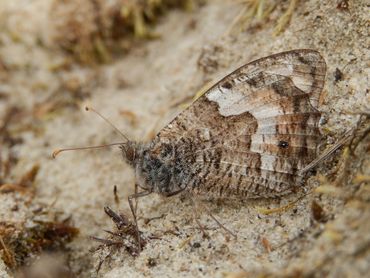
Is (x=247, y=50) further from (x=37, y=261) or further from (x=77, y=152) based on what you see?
(x=37, y=261)

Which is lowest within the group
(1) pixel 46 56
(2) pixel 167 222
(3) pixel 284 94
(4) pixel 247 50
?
(2) pixel 167 222

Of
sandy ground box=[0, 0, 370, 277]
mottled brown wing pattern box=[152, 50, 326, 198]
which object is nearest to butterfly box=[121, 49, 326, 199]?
mottled brown wing pattern box=[152, 50, 326, 198]

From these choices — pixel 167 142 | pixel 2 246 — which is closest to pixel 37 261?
pixel 2 246

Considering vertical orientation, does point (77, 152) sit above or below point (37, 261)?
above

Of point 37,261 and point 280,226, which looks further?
point 37,261

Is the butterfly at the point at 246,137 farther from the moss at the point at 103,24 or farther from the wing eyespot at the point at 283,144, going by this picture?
the moss at the point at 103,24

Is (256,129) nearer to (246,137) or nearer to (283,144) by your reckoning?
(246,137)

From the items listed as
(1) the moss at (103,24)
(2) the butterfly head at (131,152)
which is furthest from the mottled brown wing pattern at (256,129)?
(1) the moss at (103,24)
